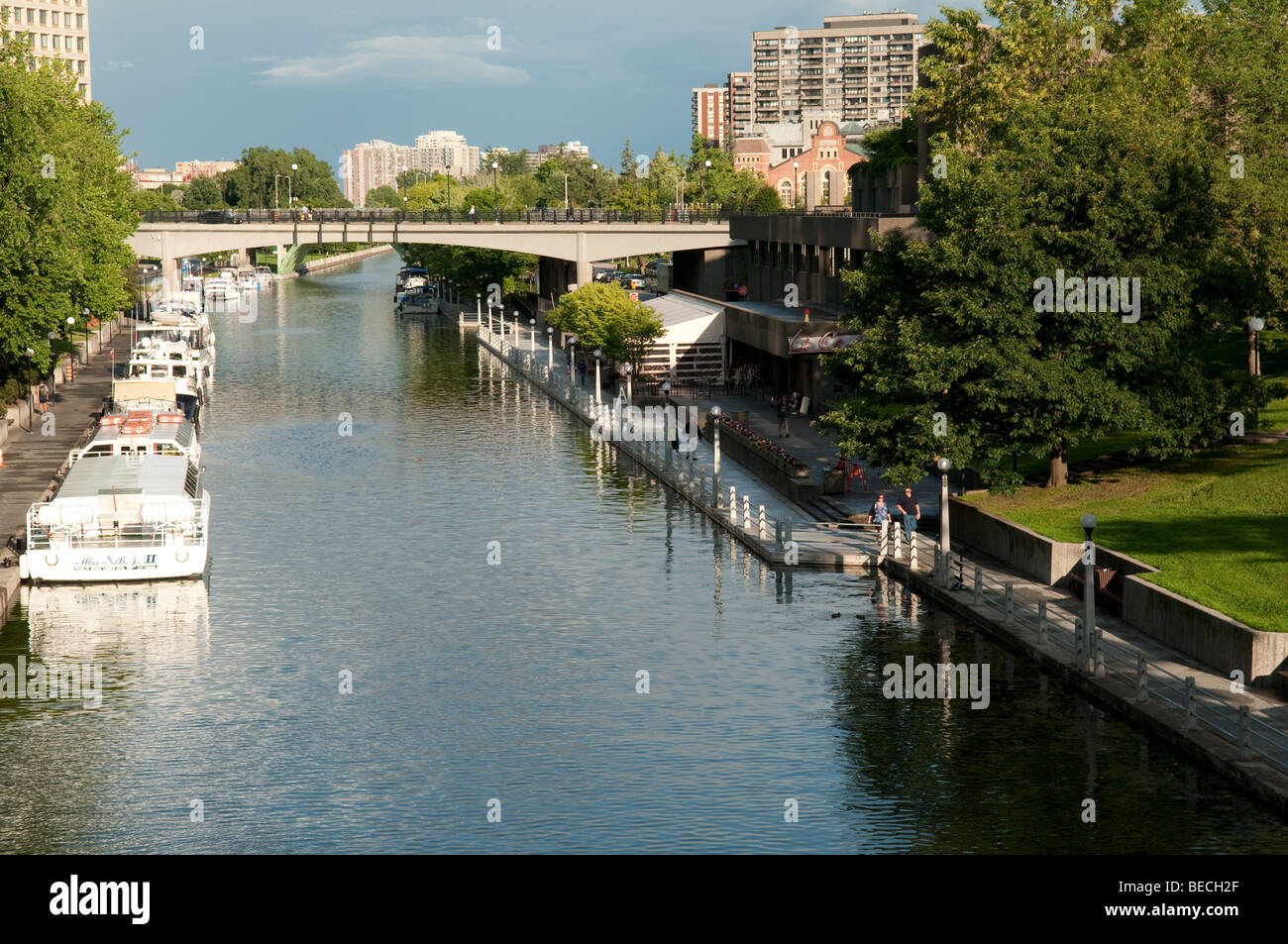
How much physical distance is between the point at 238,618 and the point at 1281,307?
114 feet

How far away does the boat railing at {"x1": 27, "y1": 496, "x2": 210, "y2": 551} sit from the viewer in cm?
4128

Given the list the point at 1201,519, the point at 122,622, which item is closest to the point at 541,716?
the point at 122,622

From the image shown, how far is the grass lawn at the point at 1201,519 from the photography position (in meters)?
34.4

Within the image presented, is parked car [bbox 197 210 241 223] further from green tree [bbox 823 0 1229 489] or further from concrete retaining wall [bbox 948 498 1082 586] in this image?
concrete retaining wall [bbox 948 498 1082 586]

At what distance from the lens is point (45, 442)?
6300 centimetres

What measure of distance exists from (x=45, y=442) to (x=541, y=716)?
38.9 meters

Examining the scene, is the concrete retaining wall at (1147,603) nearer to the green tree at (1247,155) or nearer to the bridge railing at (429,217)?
the green tree at (1247,155)

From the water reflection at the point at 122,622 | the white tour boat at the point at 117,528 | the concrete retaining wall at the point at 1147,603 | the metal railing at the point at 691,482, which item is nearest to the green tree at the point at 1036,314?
the concrete retaining wall at the point at 1147,603

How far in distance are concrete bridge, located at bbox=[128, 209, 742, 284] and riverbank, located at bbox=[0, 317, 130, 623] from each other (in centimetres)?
1522

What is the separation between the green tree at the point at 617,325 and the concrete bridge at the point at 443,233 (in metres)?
27.6

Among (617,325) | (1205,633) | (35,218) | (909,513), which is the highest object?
(35,218)

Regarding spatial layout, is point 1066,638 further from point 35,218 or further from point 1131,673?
point 35,218
